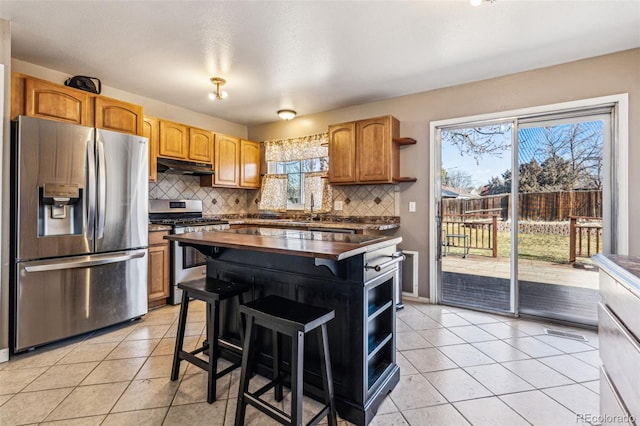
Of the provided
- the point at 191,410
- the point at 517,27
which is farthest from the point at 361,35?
the point at 191,410

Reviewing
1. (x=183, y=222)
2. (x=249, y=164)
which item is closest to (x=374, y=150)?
(x=249, y=164)

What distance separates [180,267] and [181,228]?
1.51ft

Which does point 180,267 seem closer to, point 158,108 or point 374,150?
point 158,108

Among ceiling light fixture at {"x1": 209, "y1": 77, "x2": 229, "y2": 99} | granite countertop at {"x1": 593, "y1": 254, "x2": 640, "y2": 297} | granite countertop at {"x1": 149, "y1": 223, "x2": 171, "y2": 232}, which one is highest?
ceiling light fixture at {"x1": 209, "y1": 77, "x2": 229, "y2": 99}

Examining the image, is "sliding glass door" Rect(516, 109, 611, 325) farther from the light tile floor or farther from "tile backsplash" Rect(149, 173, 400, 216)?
"tile backsplash" Rect(149, 173, 400, 216)

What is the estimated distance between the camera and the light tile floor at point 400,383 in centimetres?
168

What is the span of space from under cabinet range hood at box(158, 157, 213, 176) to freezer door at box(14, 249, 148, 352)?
4.03 ft

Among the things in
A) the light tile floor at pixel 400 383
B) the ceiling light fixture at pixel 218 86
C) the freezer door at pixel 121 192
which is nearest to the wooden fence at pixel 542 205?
Result: the light tile floor at pixel 400 383

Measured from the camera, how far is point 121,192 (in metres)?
2.82

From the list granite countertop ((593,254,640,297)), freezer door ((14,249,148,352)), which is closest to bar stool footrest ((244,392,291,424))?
granite countertop ((593,254,640,297))

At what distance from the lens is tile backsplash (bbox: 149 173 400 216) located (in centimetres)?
392

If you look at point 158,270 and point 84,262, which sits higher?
point 84,262

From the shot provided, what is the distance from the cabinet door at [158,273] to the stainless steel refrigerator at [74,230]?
12.6 inches

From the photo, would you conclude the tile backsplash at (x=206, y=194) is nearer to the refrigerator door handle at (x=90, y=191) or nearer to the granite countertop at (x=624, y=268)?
the refrigerator door handle at (x=90, y=191)
